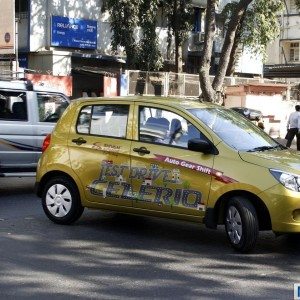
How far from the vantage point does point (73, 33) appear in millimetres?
29250

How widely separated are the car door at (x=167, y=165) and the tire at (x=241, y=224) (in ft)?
1.07

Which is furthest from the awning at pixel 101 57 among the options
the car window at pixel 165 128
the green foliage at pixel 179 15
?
the car window at pixel 165 128

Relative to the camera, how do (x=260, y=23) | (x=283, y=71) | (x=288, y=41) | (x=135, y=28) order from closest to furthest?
1. (x=135, y=28)
2. (x=260, y=23)
3. (x=283, y=71)
4. (x=288, y=41)

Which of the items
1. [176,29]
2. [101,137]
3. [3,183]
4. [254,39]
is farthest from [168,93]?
[101,137]

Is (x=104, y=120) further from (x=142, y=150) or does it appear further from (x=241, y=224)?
(x=241, y=224)

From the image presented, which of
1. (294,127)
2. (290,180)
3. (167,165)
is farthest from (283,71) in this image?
(290,180)

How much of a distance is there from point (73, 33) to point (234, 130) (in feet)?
75.3

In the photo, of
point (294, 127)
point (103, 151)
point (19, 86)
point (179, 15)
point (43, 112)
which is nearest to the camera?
point (103, 151)

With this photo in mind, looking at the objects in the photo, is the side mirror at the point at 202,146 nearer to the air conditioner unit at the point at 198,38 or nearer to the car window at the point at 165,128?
the car window at the point at 165,128

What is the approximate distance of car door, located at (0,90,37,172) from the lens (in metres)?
10.5

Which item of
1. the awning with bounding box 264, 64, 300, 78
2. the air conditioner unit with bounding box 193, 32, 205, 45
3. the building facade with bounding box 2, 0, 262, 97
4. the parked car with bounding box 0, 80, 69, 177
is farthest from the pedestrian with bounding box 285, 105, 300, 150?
the awning with bounding box 264, 64, 300, 78

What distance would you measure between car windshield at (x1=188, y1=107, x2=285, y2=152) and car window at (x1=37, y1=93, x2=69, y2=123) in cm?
416

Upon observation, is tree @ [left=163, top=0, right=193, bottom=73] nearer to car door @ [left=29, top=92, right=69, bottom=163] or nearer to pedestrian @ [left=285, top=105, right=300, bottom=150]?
pedestrian @ [left=285, top=105, right=300, bottom=150]

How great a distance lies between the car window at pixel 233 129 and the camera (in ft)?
23.4
